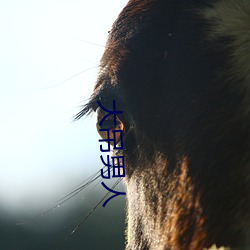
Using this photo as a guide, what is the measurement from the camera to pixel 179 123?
91.6 inches

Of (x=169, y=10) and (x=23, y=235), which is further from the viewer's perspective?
(x=23, y=235)

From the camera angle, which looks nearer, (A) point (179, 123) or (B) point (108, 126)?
(A) point (179, 123)

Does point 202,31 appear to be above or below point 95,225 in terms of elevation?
above

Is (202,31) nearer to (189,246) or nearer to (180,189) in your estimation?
(180,189)

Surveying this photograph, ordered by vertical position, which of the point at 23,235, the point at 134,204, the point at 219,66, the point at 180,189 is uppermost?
the point at 219,66

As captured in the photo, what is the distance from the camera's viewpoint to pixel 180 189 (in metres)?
2.27

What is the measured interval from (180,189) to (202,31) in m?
0.43

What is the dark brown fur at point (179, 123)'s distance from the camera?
2096mm

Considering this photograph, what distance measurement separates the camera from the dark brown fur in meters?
2.10

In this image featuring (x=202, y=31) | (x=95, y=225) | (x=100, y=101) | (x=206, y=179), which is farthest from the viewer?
(x=95, y=225)

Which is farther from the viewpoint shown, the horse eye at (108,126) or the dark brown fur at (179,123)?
the horse eye at (108,126)

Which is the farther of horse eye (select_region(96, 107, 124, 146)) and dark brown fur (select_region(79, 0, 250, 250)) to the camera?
horse eye (select_region(96, 107, 124, 146))

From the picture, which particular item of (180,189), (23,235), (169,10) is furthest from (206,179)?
(23,235)

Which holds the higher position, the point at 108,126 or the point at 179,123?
the point at 179,123
